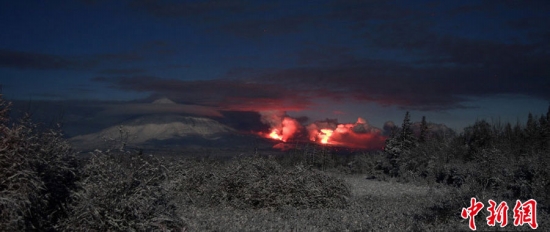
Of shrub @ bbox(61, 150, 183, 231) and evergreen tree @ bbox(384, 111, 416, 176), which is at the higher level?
evergreen tree @ bbox(384, 111, 416, 176)

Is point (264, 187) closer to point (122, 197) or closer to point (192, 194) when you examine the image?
point (192, 194)

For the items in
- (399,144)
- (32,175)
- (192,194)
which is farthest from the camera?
(399,144)

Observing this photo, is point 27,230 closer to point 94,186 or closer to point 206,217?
point 94,186

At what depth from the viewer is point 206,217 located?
1333 centimetres

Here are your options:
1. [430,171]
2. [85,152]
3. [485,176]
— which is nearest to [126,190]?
[85,152]

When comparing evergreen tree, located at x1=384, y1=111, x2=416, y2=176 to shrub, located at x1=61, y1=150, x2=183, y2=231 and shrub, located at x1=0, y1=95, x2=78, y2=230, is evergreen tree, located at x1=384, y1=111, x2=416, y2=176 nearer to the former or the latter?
shrub, located at x1=61, y1=150, x2=183, y2=231

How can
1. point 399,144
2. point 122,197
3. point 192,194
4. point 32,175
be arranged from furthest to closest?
1. point 399,144
2. point 192,194
3. point 122,197
4. point 32,175

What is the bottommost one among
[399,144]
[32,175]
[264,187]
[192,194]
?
[192,194]

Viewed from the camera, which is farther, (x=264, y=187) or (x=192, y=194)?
(x=192, y=194)

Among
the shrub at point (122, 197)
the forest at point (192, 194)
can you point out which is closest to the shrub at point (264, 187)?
the forest at point (192, 194)

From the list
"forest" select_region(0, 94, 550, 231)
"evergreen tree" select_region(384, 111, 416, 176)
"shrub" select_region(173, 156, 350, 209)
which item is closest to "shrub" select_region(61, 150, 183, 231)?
"forest" select_region(0, 94, 550, 231)

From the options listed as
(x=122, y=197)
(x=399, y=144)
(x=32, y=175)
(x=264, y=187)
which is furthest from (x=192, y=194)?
(x=399, y=144)

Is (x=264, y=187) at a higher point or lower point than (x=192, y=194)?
higher

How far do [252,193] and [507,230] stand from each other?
9.18m
